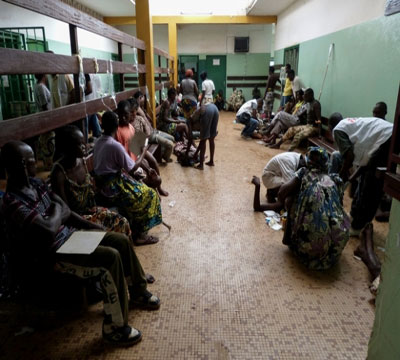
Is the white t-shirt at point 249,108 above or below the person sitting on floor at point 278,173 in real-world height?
above

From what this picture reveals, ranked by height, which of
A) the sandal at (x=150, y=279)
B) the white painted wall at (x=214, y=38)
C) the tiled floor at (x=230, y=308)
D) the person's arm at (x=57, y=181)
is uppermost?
the white painted wall at (x=214, y=38)

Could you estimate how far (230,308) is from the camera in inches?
88.6

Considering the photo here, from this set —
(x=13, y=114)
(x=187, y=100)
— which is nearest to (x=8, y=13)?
(x=13, y=114)

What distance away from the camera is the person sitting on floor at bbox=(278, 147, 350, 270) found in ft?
8.63

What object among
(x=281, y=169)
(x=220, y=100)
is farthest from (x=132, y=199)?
(x=220, y=100)

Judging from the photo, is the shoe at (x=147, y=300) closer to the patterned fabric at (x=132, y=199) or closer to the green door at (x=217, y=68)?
the patterned fabric at (x=132, y=199)

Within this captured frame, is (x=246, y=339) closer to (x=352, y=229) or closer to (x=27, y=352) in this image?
(x=27, y=352)

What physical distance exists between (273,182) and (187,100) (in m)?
3.73

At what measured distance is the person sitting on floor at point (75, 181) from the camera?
216cm

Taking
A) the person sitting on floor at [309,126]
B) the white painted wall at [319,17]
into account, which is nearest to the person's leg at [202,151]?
the person sitting on floor at [309,126]

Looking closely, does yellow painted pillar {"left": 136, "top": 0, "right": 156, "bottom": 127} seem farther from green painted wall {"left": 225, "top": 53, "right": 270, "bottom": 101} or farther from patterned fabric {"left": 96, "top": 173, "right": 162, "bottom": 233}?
green painted wall {"left": 225, "top": 53, "right": 270, "bottom": 101}

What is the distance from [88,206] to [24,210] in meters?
0.79

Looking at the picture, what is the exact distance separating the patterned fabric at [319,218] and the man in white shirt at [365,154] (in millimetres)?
610

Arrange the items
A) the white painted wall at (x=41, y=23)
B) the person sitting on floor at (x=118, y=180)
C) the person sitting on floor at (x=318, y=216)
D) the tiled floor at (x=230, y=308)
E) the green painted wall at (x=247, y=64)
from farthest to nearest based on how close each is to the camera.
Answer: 1. the green painted wall at (x=247, y=64)
2. the white painted wall at (x=41, y=23)
3. the person sitting on floor at (x=118, y=180)
4. the person sitting on floor at (x=318, y=216)
5. the tiled floor at (x=230, y=308)
